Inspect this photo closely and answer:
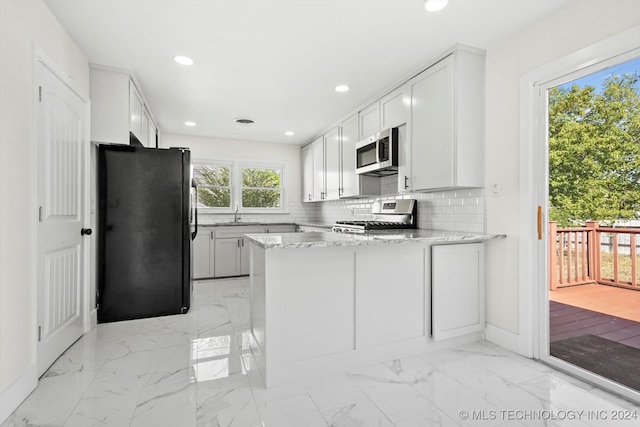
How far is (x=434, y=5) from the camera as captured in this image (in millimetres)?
2111

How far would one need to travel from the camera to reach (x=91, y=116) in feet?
9.82

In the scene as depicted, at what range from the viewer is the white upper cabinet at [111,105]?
301cm

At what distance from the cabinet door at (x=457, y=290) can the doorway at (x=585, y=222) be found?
0.43m

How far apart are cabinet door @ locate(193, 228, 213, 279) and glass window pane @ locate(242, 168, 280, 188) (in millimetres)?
1292

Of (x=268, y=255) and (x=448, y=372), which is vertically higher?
(x=268, y=255)

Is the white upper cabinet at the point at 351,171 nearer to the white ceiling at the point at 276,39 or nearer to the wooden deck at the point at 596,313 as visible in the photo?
the white ceiling at the point at 276,39

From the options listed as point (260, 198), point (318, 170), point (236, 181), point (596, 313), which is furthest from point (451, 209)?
point (236, 181)

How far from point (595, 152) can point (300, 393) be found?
2308 millimetres

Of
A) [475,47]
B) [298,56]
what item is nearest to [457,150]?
[475,47]

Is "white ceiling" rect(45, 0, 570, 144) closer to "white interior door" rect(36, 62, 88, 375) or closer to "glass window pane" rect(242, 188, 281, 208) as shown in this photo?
"white interior door" rect(36, 62, 88, 375)

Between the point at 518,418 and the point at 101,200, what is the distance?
364 cm

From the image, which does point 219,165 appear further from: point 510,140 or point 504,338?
point 504,338

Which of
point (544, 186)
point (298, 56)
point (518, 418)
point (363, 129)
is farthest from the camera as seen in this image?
point (363, 129)

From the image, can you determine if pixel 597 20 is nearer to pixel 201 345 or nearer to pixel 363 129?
pixel 363 129
